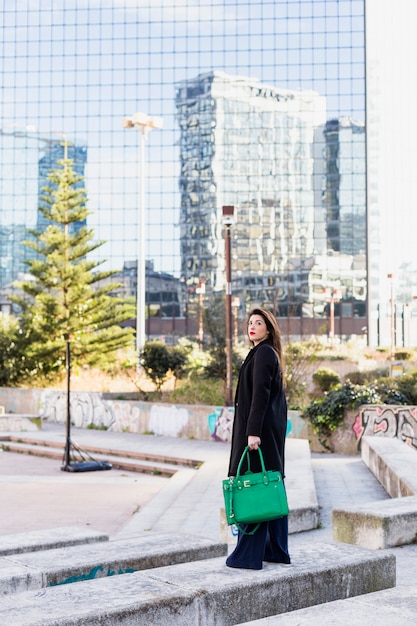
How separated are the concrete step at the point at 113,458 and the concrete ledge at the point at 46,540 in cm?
945

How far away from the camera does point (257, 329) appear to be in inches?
213

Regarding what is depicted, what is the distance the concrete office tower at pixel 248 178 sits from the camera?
7612 centimetres

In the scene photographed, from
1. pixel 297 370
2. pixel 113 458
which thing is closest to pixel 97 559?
pixel 113 458

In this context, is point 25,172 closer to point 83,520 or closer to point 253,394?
point 83,520

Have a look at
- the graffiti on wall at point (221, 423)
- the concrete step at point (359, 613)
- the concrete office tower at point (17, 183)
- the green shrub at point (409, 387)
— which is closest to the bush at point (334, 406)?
the green shrub at point (409, 387)

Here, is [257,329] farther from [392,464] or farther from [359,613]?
[392,464]

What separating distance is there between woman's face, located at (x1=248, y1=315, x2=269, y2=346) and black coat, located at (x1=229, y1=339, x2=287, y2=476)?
55 mm

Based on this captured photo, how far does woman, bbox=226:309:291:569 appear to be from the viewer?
5.12m

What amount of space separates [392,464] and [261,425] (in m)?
5.81

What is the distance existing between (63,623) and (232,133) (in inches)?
3005

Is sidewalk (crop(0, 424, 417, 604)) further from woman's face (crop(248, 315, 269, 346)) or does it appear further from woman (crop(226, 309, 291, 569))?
woman's face (crop(248, 315, 269, 346))

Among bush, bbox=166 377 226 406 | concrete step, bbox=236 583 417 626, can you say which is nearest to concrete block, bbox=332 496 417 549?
concrete step, bbox=236 583 417 626

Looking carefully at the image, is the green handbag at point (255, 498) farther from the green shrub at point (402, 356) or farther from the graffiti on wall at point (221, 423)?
the green shrub at point (402, 356)

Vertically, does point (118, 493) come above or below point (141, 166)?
below
